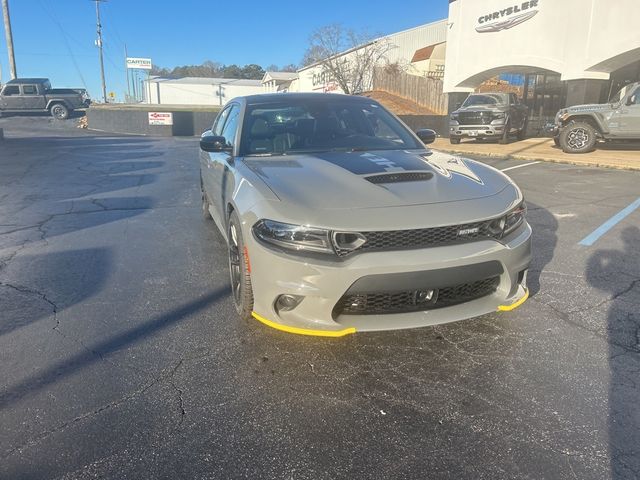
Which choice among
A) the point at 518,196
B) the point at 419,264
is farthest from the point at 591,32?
the point at 419,264

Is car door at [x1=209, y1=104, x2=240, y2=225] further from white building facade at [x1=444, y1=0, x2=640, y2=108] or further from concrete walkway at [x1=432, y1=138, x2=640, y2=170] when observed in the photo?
white building facade at [x1=444, y1=0, x2=640, y2=108]

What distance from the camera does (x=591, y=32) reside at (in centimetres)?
1524

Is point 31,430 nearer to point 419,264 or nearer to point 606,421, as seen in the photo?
point 419,264

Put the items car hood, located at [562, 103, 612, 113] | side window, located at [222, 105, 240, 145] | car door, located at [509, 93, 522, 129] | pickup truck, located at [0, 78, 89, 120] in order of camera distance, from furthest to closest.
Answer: pickup truck, located at [0, 78, 89, 120] → car door, located at [509, 93, 522, 129] → car hood, located at [562, 103, 612, 113] → side window, located at [222, 105, 240, 145]

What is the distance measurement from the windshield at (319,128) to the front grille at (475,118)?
13404mm

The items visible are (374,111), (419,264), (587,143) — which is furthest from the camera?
(587,143)

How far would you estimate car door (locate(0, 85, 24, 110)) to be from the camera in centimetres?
2792

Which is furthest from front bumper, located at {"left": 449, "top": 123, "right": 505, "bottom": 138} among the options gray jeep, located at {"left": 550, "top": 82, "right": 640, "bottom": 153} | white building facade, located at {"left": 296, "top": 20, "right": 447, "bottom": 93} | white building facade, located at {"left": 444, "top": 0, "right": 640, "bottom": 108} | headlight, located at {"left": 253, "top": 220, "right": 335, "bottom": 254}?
white building facade, located at {"left": 296, "top": 20, "right": 447, "bottom": 93}

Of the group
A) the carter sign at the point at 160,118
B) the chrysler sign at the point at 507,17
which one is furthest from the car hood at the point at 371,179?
the carter sign at the point at 160,118

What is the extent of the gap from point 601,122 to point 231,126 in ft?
38.1

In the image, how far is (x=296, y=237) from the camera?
2578 mm

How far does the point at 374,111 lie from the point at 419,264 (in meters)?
2.42

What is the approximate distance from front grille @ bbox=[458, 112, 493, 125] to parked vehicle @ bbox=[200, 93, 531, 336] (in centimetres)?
1448

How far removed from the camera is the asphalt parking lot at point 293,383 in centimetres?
206
